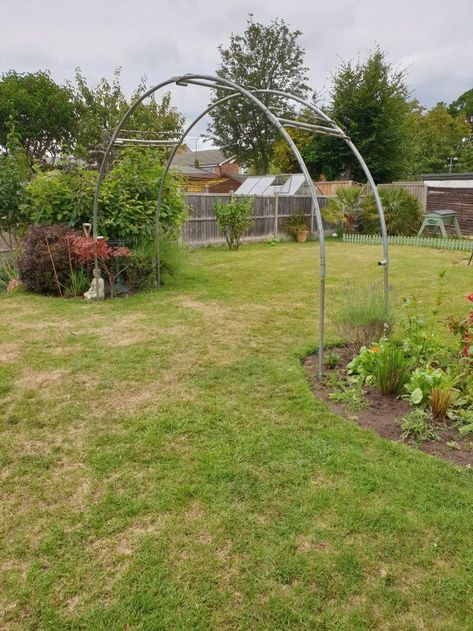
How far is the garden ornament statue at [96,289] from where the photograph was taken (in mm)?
5875

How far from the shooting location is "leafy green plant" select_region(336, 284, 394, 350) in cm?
348

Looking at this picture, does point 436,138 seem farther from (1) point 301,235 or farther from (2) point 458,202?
(1) point 301,235

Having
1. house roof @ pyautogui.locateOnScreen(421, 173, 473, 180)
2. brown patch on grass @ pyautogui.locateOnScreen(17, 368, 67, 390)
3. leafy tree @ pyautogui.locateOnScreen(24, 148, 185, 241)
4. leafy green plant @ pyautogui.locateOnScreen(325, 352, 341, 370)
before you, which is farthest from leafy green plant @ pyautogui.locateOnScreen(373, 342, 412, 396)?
house roof @ pyautogui.locateOnScreen(421, 173, 473, 180)

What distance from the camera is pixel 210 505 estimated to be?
199cm

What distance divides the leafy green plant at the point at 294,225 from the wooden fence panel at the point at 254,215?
0.15 m

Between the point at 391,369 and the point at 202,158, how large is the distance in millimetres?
40803

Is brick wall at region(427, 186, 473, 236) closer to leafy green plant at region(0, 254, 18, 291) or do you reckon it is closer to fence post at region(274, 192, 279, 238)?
fence post at region(274, 192, 279, 238)

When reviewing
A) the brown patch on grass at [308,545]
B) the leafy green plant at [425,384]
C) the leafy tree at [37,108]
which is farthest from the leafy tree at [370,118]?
the brown patch on grass at [308,545]

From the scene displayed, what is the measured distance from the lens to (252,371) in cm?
351

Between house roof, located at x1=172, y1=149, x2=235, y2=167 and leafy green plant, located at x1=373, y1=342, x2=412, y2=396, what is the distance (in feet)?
117

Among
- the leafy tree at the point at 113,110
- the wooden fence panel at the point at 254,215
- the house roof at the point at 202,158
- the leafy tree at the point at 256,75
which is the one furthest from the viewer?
the house roof at the point at 202,158

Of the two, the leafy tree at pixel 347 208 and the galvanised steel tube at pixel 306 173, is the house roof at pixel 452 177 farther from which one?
the galvanised steel tube at pixel 306 173

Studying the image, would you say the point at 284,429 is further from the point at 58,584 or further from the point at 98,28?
the point at 98,28

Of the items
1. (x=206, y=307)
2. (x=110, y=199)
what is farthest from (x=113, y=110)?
(x=206, y=307)
